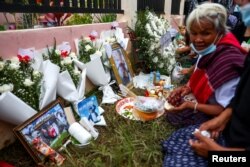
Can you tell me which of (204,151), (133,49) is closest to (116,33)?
(133,49)

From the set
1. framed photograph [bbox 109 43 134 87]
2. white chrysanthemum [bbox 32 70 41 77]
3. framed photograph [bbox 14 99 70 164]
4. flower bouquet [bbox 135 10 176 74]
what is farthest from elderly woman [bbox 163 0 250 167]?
flower bouquet [bbox 135 10 176 74]

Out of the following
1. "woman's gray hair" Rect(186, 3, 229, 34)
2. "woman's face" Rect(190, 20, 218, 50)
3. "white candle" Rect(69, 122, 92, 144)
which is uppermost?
"woman's gray hair" Rect(186, 3, 229, 34)

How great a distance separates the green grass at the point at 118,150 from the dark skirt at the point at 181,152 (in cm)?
16

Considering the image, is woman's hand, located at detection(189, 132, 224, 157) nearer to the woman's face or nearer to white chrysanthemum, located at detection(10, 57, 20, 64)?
the woman's face

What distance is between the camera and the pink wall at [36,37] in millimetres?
2062

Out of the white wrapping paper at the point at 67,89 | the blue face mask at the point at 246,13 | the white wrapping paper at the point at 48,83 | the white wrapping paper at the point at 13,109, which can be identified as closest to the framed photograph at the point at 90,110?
the white wrapping paper at the point at 67,89

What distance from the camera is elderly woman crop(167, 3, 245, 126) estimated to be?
1763 millimetres

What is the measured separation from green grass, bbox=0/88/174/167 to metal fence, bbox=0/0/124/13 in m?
1.30

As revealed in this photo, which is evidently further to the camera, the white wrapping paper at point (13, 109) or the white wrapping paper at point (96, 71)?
the white wrapping paper at point (96, 71)

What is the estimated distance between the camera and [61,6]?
284 cm

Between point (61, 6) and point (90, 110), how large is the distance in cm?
138

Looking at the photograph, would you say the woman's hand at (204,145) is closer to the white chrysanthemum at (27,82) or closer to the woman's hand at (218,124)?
the woman's hand at (218,124)

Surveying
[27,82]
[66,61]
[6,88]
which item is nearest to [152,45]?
[66,61]

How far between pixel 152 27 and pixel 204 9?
220 cm
